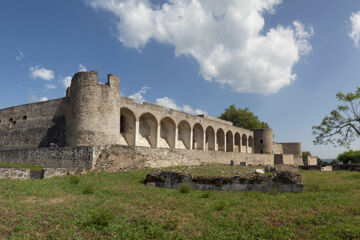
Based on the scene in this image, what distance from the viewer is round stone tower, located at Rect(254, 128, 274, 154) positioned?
39719 millimetres

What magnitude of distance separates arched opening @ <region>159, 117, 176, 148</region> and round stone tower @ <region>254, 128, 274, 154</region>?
1852 cm

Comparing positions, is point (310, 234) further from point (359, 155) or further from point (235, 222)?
point (359, 155)

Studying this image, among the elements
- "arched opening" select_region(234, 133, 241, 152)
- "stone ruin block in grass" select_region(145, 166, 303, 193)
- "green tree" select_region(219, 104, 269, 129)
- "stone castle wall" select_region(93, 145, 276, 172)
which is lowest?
"stone ruin block in grass" select_region(145, 166, 303, 193)

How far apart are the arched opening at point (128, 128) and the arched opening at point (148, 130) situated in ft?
6.35

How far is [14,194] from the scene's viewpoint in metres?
7.89

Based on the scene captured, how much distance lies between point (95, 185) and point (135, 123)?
13150 millimetres

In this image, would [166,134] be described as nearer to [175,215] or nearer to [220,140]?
[220,140]

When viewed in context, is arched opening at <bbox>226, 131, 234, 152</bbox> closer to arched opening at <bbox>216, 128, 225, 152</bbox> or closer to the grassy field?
arched opening at <bbox>216, 128, 225, 152</bbox>

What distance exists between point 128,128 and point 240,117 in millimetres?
28712

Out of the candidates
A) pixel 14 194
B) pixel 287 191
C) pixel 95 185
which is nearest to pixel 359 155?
pixel 287 191

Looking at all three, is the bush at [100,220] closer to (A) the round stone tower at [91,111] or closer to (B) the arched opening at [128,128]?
(A) the round stone tower at [91,111]

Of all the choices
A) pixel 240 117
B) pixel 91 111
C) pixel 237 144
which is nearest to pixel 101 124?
pixel 91 111

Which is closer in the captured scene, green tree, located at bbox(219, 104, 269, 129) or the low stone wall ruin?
the low stone wall ruin

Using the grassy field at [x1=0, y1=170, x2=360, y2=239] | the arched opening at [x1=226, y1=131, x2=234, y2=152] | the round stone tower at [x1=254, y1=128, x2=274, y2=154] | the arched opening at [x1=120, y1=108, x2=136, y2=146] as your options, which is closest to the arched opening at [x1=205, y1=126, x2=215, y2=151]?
the arched opening at [x1=226, y1=131, x2=234, y2=152]
